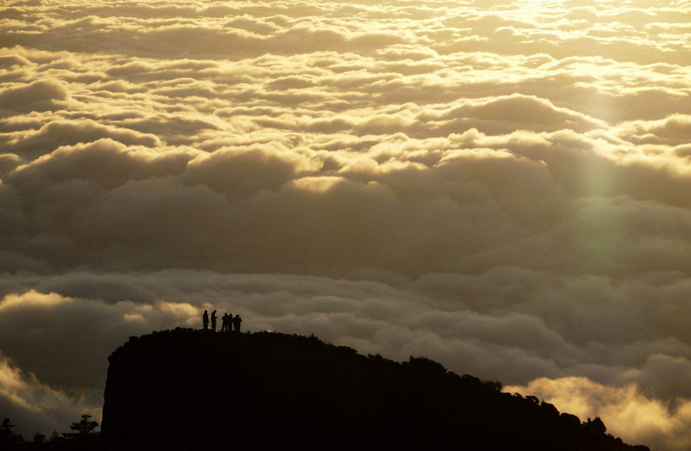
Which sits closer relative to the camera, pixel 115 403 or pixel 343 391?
pixel 343 391

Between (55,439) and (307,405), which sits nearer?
(307,405)

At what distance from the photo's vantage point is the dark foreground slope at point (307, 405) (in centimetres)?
3400

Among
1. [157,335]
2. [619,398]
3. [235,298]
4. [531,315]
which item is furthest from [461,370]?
[157,335]

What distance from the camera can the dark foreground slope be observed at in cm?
3400

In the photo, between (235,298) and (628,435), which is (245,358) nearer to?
(628,435)

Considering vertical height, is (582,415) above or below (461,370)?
below

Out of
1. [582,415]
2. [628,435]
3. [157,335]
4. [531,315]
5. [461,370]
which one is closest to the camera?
[157,335]

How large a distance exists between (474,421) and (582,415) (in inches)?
3408

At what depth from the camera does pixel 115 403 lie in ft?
131

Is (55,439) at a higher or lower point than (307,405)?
higher

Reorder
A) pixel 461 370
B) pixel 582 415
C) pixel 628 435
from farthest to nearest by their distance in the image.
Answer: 1. pixel 461 370
2. pixel 582 415
3. pixel 628 435

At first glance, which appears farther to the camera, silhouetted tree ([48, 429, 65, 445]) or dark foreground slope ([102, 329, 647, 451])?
silhouetted tree ([48, 429, 65, 445])

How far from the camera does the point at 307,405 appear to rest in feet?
117

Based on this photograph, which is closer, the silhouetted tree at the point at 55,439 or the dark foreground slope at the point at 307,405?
the dark foreground slope at the point at 307,405
